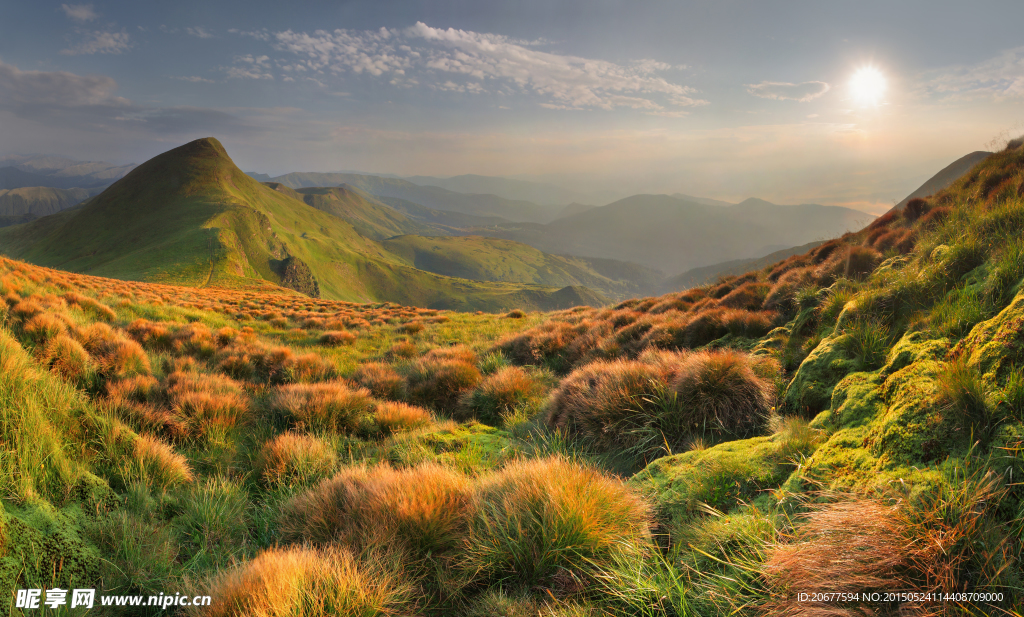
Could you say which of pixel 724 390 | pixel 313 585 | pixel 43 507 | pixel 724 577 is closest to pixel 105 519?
pixel 43 507

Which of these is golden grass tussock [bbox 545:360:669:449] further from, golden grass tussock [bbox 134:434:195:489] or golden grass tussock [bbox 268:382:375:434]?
golden grass tussock [bbox 134:434:195:489]

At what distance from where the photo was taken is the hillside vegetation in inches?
78.0

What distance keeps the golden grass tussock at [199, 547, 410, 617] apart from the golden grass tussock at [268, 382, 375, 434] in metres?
3.26

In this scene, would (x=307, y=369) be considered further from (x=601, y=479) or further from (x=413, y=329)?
(x=413, y=329)

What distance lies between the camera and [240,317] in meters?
18.4

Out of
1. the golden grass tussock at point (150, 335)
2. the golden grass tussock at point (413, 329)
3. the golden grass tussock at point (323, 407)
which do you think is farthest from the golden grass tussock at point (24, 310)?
the golden grass tussock at point (413, 329)

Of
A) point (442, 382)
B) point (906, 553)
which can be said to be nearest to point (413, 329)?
point (442, 382)

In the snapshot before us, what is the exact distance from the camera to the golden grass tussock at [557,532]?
2.49 m

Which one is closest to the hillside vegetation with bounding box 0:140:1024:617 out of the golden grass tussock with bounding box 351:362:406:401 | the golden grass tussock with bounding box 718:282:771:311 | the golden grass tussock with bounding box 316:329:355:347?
the golden grass tussock with bounding box 351:362:406:401

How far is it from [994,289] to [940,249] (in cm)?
174

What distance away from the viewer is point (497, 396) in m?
6.85

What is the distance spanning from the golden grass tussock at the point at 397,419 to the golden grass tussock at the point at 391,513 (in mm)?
2233

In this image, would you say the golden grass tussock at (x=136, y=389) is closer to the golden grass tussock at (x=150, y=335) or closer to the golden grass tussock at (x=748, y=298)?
the golden grass tussock at (x=150, y=335)

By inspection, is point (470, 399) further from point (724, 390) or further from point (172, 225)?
point (172, 225)
